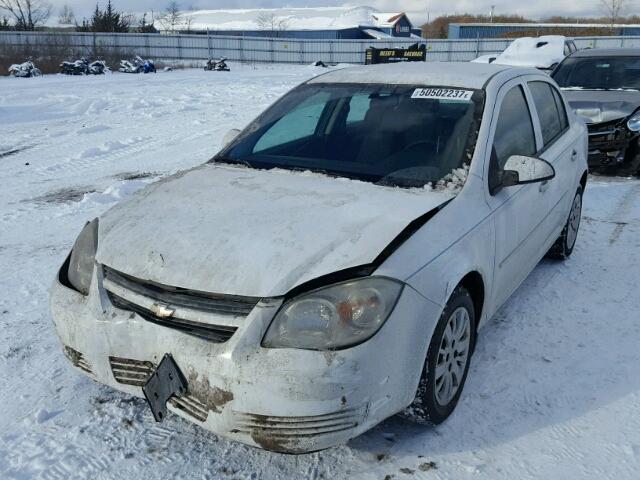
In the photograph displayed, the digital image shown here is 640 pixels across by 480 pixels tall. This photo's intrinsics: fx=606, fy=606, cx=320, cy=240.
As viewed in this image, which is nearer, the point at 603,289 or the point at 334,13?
the point at 603,289

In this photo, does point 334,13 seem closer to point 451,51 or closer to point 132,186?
point 451,51

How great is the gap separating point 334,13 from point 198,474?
66.0 meters

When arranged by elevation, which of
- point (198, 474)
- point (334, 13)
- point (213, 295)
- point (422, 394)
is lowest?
point (198, 474)

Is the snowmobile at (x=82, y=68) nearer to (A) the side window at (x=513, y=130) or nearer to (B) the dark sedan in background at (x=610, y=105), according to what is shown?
(B) the dark sedan in background at (x=610, y=105)

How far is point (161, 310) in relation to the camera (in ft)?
7.69

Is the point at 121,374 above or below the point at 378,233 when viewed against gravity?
below

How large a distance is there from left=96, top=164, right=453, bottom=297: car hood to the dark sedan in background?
5.47 m

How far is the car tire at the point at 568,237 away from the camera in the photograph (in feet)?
15.4

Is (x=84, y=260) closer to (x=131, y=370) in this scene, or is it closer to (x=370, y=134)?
(x=131, y=370)

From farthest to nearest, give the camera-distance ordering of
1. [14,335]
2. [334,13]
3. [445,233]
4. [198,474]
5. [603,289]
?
[334,13], [603,289], [14,335], [445,233], [198,474]

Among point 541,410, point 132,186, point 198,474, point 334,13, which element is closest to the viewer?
point 198,474

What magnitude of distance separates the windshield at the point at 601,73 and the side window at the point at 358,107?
19.1ft

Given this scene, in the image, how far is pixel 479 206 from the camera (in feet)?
9.68

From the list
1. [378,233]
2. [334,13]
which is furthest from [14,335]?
[334,13]
